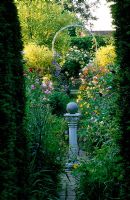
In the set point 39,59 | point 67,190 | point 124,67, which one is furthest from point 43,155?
point 39,59

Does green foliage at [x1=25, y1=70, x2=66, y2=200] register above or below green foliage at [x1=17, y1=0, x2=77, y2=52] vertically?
below

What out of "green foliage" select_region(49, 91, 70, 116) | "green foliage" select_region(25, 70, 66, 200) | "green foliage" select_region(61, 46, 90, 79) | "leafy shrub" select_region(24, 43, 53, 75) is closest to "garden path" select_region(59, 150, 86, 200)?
"green foliage" select_region(25, 70, 66, 200)

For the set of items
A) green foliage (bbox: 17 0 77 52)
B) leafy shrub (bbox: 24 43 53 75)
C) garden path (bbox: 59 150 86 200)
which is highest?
green foliage (bbox: 17 0 77 52)

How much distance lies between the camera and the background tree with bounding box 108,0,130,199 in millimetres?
3682

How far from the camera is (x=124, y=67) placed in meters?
3.74

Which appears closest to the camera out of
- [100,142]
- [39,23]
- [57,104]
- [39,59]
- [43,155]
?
[43,155]

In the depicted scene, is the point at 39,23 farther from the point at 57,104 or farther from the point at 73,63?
the point at 57,104

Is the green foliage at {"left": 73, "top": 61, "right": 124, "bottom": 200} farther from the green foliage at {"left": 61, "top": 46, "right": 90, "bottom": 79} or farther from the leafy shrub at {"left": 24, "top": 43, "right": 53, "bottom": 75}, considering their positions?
the green foliage at {"left": 61, "top": 46, "right": 90, "bottom": 79}

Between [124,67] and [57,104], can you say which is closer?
[124,67]

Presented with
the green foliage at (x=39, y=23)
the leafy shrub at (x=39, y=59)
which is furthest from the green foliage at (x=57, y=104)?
the green foliage at (x=39, y=23)

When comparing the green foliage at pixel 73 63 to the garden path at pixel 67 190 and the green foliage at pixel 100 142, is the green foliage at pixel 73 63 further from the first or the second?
the garden path at pixel 67 190

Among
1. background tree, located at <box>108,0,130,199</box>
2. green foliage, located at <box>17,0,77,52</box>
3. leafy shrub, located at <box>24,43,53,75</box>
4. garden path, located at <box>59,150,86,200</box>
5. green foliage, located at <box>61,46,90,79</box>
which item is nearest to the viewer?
background tree, located at <box>108,0,130,199</box>

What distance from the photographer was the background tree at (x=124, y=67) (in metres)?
3.68

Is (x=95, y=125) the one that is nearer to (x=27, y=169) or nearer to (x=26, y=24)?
(x=27, y=169)
